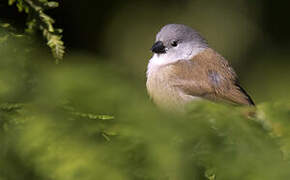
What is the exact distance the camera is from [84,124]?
1.05 m

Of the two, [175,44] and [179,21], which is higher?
[175,44]

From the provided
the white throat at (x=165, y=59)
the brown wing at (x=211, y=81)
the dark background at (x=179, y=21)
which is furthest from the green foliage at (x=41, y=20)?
the dark background at (x=179, y=21)

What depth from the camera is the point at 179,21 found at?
188 inches

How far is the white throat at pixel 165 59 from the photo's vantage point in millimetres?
3165

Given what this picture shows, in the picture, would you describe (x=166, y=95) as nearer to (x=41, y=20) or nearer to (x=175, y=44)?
(x=175, y=44)

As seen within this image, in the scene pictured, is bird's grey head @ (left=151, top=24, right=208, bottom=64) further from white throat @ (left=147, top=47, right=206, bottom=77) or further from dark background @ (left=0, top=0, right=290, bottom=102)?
dark background @ (left=0, top=0, right=290, bottom=102)

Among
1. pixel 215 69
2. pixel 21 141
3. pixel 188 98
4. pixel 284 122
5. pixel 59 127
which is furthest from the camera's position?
pixel 215 69

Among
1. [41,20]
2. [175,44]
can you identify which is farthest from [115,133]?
[175,44]

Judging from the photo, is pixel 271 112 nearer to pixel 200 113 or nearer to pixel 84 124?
pixel 200 113

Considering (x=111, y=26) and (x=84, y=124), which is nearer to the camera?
(x=84, y=124)

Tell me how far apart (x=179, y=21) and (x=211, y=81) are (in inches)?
78.9

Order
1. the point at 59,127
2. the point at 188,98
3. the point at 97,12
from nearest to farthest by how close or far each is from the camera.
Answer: the point at 59,127
the point at 188,98
the point at 97,12

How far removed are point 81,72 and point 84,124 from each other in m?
0.13

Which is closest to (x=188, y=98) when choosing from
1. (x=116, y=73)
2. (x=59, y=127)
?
(x=116, y=73)
